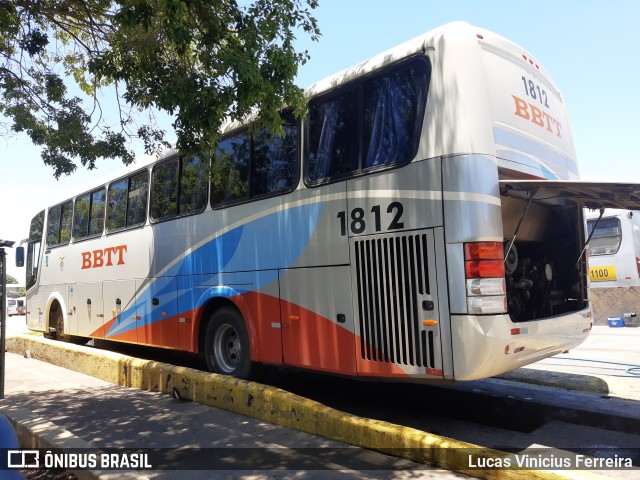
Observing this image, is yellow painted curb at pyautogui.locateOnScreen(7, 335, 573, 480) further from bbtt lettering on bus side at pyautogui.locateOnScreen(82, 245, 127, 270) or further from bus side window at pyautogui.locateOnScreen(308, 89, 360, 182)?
bus side window at pyautogui.locateOnScreen(308, 89, 360, 182)

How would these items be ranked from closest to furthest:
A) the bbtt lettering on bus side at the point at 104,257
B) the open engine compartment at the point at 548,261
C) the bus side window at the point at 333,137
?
1. the bus side window at the point at 333,137
2. the open engine compartment at the point at 548,261
3. the bbtt lettering on bus side at the point at 104,257

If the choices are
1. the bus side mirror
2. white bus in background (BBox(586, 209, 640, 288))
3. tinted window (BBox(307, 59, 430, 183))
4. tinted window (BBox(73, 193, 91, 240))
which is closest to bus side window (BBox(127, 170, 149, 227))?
tinted window (BBox(73, 193, 91, 240))

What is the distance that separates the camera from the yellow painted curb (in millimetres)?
3577

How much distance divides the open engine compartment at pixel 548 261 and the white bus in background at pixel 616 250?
9.26 metres

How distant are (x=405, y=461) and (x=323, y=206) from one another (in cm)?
264

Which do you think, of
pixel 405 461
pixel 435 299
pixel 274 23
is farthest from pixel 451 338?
pixel 274 23

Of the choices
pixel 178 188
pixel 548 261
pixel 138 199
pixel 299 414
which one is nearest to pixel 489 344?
pixel 299 414

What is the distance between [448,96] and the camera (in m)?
4.44

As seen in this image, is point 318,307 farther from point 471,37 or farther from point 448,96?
point 471,37

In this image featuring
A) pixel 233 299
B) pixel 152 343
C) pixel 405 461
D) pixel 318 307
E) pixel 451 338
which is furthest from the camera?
pixel 152 343

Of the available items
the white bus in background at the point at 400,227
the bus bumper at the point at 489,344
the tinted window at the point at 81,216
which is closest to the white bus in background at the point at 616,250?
the white bus in background at the point at 400,227

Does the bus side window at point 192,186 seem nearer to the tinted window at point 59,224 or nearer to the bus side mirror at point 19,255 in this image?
the tinted window at point 59,224

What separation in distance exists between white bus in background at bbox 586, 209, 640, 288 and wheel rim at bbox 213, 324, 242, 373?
11.6m

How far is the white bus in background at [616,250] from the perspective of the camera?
14.3 m
